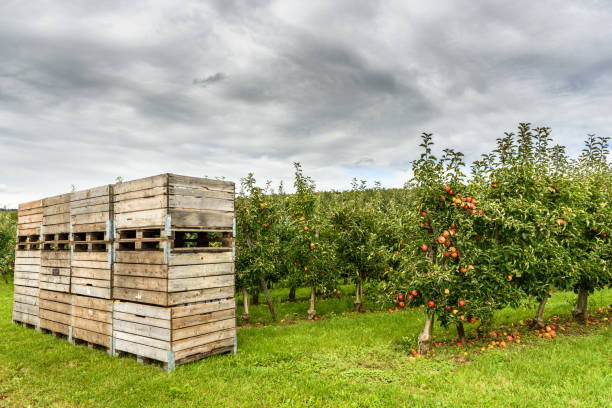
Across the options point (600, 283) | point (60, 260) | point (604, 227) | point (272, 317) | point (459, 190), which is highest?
point (459, 190)

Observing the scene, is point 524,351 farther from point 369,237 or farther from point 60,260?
point 60,260

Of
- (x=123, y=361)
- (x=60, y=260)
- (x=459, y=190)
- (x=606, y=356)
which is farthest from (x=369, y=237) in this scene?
(x=60, y=260)

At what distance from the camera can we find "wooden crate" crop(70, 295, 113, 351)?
888 centimetres

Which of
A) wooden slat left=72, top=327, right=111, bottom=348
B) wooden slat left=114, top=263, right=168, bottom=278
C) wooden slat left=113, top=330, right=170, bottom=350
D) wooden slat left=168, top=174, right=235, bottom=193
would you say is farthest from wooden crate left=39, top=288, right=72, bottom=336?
wooden slat left=168, top=174, right=235, bottom=193

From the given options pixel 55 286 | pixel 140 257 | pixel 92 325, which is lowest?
pixel 92 325

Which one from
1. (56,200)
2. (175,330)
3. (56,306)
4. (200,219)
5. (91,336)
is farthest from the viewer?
(56,200)

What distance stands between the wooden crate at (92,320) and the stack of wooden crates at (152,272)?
23 millimetres

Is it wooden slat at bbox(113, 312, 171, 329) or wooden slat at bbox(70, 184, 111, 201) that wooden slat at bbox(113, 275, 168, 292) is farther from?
wooden slat at bbox(70, 184, 111, 201)

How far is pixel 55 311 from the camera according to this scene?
10.8 m

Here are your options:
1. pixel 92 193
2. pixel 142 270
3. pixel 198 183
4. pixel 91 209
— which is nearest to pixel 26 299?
pixel 91 209

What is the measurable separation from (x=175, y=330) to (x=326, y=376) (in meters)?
3.04

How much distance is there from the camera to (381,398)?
5965mm

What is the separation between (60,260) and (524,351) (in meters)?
11.8

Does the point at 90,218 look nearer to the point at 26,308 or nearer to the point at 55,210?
the point at 55,210
